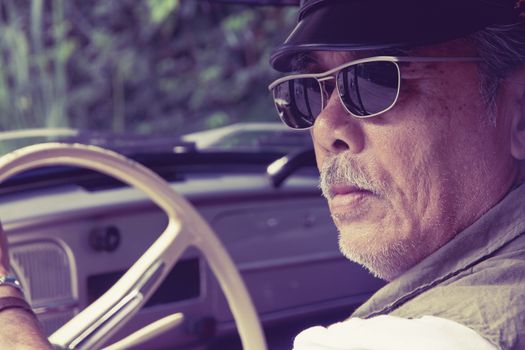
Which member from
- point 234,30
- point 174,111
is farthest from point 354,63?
point 174,111

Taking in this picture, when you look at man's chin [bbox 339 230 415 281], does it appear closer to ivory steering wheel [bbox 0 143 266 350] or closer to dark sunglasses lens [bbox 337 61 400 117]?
dark sunglasses lens [bbox 337 61 400 117]

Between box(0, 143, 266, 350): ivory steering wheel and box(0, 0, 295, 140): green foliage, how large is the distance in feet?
19.0

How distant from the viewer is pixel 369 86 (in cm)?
142

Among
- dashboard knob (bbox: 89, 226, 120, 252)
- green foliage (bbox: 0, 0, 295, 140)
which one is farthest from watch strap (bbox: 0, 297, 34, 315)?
green foliage (bbox: 0, 0, 295, 140)

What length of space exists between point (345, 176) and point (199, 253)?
1172 millimetres

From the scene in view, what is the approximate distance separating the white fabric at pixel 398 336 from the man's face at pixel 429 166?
0.80ft

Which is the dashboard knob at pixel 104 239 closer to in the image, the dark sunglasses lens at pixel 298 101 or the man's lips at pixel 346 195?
the dark sunglasses lens at pixel 298 101

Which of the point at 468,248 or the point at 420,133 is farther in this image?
the point at 420,133

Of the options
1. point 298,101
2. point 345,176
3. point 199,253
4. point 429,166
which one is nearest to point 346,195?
point 345,176

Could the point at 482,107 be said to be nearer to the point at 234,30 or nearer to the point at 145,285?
the point at 145,285

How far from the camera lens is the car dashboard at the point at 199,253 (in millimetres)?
2193

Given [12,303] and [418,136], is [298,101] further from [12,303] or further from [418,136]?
[12,303]

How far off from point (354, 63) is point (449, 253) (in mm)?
375

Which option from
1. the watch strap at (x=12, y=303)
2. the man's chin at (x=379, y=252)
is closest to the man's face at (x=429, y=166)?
the man's chin at (x=379, y=252)
